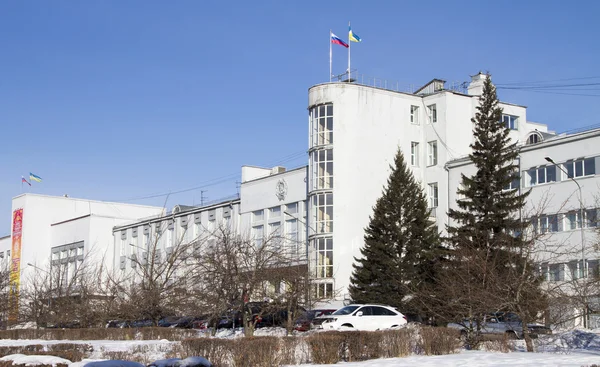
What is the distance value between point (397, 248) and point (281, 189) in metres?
16.7

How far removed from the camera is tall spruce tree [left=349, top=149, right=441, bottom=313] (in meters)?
52.3

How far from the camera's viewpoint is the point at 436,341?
24.7 metres

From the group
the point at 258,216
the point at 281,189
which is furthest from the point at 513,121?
the point at 258,216

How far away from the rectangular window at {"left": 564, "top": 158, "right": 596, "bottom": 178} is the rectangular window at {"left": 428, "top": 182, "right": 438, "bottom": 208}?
43.6ft

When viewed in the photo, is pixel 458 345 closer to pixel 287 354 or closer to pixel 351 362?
pixel 351 362

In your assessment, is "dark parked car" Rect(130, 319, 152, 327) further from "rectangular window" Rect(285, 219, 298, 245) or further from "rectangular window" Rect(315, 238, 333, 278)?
"rectangular window" Rect(285, 219, 298, 245)

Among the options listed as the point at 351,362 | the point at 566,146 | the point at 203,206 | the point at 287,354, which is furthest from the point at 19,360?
the point at 203,206

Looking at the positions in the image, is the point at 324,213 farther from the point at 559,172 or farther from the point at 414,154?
the point at 559,172

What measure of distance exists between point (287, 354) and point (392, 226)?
32546mm

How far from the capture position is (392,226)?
54.0m

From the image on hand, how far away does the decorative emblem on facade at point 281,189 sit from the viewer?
2665 inches

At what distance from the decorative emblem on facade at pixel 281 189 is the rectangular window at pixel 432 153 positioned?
38.6 feet

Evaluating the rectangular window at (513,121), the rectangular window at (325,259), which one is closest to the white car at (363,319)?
the rectangular window at (325,259)

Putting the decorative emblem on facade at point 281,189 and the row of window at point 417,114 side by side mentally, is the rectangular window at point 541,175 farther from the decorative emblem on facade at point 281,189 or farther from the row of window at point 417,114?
the decorative emblem on facade at point 281,189
